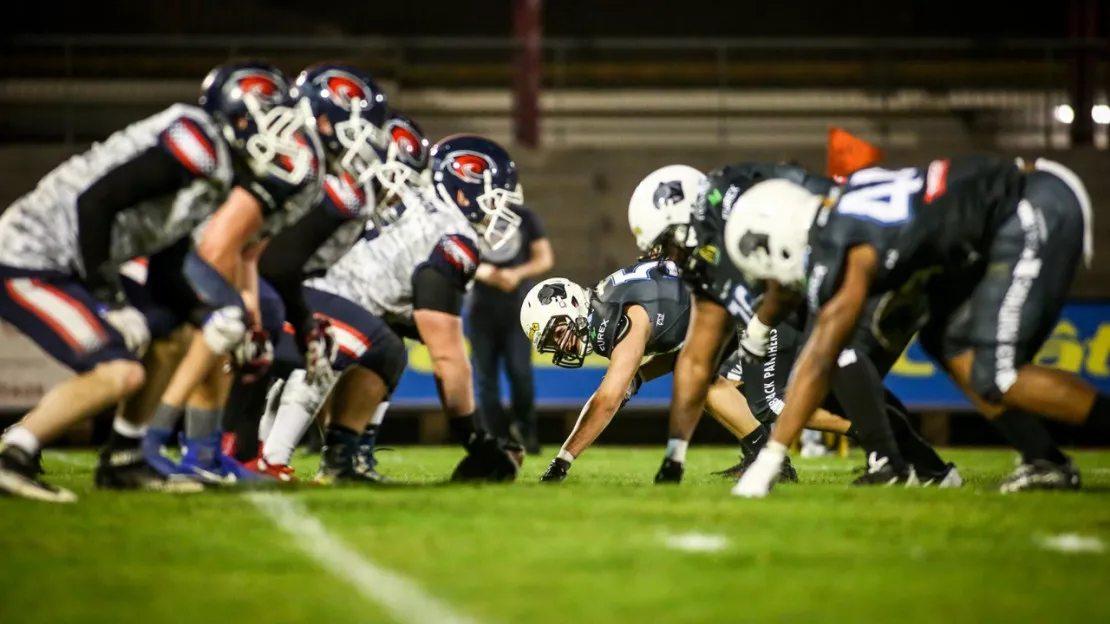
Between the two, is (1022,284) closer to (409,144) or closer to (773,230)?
(773,230)

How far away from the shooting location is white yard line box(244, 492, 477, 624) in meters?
3.63

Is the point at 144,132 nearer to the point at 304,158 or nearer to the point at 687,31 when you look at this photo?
the point at 304,158

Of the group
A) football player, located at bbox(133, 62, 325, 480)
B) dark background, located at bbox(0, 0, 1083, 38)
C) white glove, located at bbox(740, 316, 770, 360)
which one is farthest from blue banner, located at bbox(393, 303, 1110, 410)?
dark background, located at bbox(0, 0, 1083, 38)

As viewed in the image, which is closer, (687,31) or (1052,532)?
(1052,532)

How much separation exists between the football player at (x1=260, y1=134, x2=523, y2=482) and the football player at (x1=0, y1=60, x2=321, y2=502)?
1.23 metres

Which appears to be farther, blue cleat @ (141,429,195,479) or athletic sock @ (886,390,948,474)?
athletic sock @ (886,390,948,474)

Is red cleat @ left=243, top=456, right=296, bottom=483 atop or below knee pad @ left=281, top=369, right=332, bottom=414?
below

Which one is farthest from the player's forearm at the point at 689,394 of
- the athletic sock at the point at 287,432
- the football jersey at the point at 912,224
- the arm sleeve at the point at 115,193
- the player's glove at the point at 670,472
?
the arm sleeve at the point at 115,193

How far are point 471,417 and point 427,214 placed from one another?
109cm

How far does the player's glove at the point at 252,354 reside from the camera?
6348mm

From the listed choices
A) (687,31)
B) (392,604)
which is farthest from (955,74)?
(392,604)

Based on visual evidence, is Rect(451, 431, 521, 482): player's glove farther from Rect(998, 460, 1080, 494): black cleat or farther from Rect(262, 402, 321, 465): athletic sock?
Rect(998, 460, 1080, 494): black cleat

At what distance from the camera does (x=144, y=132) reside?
5984 millimetres

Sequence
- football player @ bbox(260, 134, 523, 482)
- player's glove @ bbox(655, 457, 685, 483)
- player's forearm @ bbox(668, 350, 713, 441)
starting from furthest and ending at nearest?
1. football player @ bbox(260, 134, 523, 482)
2. player's glove @ bbox(655, 457, 685, 483)
3. player's forearm @ bbox(668, 350, 713, 441)
